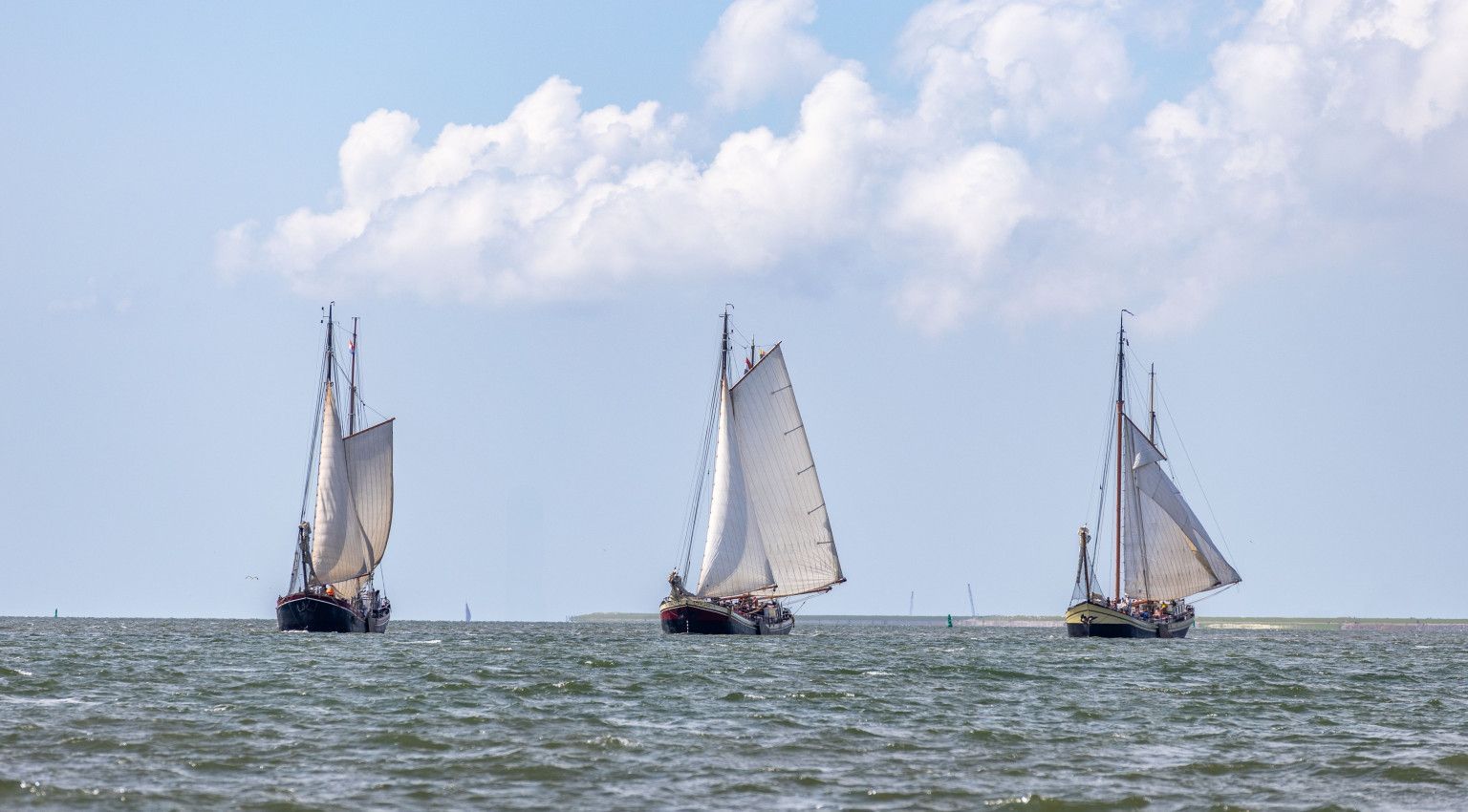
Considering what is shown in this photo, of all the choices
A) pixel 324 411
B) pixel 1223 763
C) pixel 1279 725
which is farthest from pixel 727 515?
pixel 1223 763

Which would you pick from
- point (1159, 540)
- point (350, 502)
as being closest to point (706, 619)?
point (350, 502)

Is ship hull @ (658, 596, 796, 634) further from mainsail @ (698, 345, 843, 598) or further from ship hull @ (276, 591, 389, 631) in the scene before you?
ship hull @ (276, 591, 389, 631)

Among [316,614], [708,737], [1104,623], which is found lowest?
[708,737]

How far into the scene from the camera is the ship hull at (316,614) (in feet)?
383

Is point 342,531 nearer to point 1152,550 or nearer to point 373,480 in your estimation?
point 373,480

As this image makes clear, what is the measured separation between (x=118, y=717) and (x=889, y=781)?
1863 cm

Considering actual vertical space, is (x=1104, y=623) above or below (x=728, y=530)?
below

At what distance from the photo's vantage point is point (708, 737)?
37.2 metres

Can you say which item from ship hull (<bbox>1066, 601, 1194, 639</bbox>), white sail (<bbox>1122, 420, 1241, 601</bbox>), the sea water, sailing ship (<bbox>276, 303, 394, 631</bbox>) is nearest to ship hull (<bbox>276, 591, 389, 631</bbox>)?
sailing ship (<bbox>276, 303, 394, 631</bbox>)

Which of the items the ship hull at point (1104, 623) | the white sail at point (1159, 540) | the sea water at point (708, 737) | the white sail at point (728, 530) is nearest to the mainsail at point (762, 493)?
the white sail at point (728, 530)

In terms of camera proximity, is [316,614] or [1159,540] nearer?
[316,614]

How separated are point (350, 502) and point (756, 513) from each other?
95.8ft

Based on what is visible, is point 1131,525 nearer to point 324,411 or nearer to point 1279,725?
point 324,411

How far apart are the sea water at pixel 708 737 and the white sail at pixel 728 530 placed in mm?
41471
